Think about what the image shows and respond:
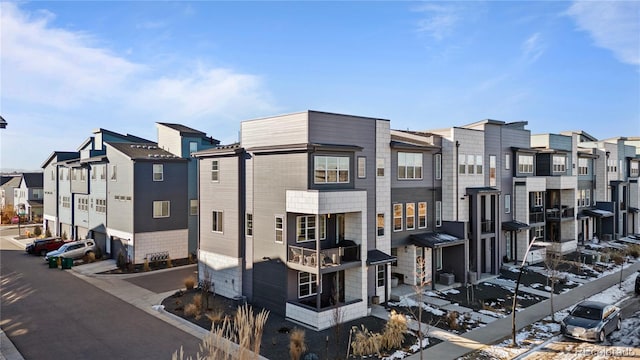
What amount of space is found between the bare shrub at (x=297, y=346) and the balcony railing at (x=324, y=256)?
371 cm

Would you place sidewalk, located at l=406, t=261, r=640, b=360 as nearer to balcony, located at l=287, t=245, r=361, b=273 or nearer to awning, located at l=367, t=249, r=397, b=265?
awning, located at l=367, t=249, r=397, b=265

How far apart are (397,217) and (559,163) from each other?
21647mm

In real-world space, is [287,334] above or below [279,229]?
below

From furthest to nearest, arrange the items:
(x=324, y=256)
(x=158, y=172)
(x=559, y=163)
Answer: (x=559, y=163) < (x=158, y=172) < (x=324, y=256)

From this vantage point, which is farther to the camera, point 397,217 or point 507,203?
point 507,203

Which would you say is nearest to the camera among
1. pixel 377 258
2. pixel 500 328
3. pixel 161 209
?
pixel 500 328

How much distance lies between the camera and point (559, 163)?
1503 inches

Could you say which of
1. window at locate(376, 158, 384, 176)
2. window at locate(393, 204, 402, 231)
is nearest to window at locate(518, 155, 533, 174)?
window at locate(393, 204, 402, 231)

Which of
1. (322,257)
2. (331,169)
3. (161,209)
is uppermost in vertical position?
(331,169)

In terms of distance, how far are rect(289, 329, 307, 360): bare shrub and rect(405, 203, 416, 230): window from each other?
39.5 ft

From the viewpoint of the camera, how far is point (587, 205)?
4409 cm

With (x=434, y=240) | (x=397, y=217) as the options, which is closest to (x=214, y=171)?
(x=397, y=217)

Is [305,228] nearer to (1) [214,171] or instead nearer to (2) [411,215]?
(1) [214,171]

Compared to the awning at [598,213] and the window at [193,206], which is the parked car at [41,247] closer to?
the window at [193,206]
